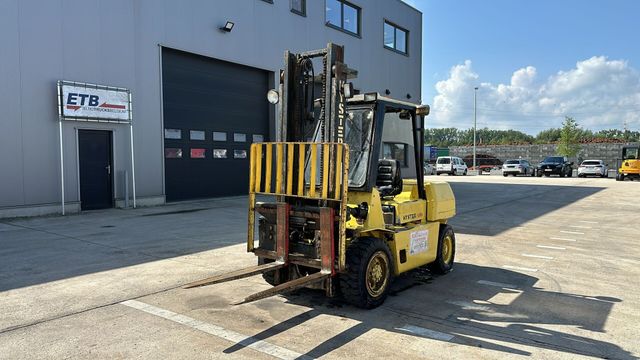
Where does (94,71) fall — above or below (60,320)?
above

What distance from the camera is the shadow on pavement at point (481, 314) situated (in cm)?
444

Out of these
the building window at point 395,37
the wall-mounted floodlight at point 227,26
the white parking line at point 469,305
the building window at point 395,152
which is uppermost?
the building window at point 395,37

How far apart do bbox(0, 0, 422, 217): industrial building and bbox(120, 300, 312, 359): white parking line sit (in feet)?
10.7

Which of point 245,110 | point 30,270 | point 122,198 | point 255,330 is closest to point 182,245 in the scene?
point 30,270

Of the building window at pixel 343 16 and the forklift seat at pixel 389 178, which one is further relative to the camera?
the building window at pixel 343 16

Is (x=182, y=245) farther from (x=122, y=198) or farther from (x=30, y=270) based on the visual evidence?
(x=122, y=198)

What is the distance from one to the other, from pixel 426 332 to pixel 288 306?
158cm

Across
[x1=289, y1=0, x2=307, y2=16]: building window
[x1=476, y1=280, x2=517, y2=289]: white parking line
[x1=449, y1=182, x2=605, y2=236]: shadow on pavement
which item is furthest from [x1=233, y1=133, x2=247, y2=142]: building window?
[x1=476, y1=280, x2=517, y2=289]: white parking line

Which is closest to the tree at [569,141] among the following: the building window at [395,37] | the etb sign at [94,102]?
the building window at [395,37]

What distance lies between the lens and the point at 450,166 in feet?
144

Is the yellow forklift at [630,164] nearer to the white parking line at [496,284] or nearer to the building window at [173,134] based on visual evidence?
the building window at [173,134]

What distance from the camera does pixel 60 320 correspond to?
194 inches

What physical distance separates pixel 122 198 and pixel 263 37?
321 inches

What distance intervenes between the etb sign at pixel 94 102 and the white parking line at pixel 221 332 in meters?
9.15
